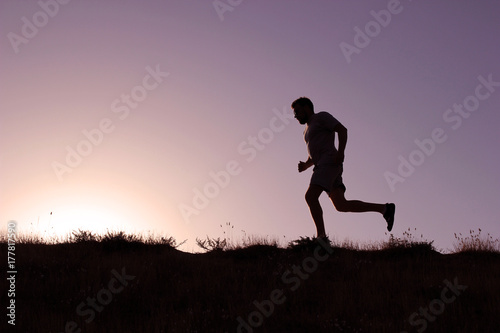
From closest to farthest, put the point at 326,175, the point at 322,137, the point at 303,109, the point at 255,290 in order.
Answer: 1. the point at 255,290
2. the point at 326,175
3. the point at 322,137
4. the point at 303,109

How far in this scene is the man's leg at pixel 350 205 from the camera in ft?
26.7

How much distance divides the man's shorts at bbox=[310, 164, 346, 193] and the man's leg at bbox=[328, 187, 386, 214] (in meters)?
0.16

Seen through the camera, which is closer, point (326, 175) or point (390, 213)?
point (326, 175)

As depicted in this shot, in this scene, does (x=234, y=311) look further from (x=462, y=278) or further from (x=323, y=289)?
(x=462, y=278)

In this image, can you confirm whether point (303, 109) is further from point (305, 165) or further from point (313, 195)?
point (313, 195)

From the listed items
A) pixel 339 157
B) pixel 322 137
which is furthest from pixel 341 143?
pixel 322 137

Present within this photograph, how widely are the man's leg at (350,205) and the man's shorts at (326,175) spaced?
16 centimetres

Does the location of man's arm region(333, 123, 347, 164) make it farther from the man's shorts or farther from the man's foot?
the man's foot

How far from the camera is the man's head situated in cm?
837

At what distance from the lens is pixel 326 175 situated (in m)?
7.90

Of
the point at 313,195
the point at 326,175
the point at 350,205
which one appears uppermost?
the point at 326,175

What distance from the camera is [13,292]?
20.3 ft

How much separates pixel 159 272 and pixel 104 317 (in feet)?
5.02

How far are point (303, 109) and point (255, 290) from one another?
338 cm
